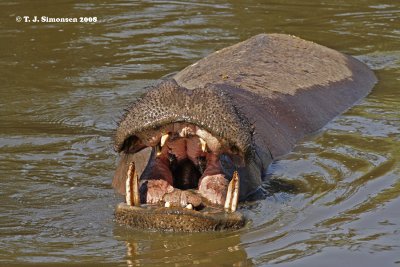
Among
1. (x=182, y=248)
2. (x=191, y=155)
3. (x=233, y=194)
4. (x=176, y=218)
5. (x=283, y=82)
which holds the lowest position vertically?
(x=182, y=248)

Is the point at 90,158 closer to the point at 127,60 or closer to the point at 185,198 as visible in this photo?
the point at 185,198

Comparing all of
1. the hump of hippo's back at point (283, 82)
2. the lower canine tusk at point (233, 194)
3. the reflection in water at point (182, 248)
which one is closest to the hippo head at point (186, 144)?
the lower canine tusk at point (233, 194)

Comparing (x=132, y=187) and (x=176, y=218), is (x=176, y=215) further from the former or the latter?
(x=132, y=187)

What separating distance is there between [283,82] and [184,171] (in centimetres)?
260

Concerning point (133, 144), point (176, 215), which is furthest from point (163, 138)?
point (176, 215)

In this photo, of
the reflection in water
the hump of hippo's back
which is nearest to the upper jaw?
the reflection in water

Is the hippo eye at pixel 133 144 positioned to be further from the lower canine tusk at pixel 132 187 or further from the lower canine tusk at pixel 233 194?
the lower canine tusk at pixel 233 194

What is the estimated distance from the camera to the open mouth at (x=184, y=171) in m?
6.52

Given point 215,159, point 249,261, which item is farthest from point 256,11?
point 249,261

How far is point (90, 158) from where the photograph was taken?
835 centimetres

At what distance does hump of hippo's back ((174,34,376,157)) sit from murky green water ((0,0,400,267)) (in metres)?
0.19

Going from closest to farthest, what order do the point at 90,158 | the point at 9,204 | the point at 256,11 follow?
the point at 9,204, the point at 90,158, the point at 256,11

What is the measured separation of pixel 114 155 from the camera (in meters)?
8.45

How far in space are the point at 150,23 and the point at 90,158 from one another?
17.4 feet
